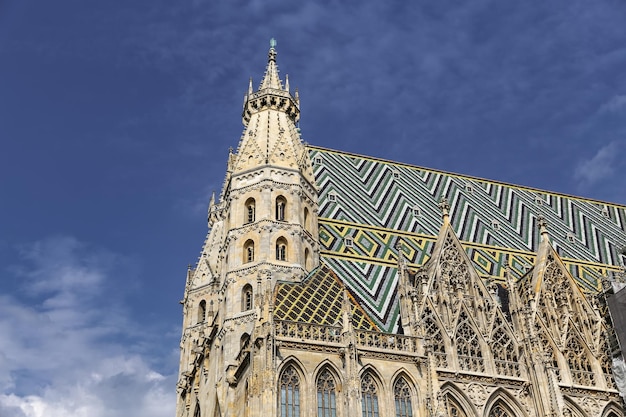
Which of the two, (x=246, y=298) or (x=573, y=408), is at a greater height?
(x=246, y=298)

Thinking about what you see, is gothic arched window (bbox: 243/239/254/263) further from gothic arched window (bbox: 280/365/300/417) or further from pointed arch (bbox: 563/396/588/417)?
pointed arch (bbox: 563/396/588/417)

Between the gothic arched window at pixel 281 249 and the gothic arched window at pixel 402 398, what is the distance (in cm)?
604

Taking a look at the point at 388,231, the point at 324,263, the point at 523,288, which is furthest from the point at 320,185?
the point at 523,288

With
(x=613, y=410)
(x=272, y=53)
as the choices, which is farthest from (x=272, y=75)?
(x=613, y=410)

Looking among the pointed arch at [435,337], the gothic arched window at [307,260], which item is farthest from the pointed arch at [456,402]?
the gothic arched window at [307,260]

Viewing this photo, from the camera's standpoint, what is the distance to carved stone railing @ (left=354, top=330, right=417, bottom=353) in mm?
21312

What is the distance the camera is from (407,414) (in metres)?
20.6

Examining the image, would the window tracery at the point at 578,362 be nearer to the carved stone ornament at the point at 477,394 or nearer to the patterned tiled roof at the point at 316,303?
the carved stone ornament at the point at 477,394

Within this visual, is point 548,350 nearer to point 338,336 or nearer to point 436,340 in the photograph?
point 436,340

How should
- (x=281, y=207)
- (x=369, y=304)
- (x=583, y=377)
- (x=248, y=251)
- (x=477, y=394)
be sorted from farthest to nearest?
1. (x=281, y=207)
2. (x=248, y=251)
3. (x=369, y=304)
4. (x=583, y=377)
5. (x=477, y=394)

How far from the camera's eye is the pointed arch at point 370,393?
2014 cm

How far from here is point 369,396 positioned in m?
20.5

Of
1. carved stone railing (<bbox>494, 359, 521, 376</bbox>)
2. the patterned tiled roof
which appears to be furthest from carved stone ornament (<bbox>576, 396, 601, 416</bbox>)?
the patterned tiled roof

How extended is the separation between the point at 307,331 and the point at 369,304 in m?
4.30
